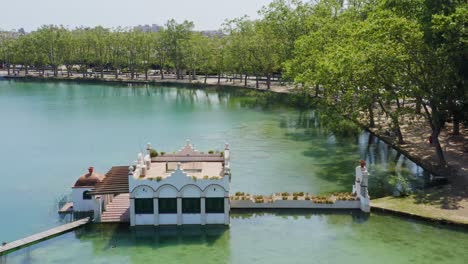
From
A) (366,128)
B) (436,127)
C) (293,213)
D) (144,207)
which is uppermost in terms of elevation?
(436,127)

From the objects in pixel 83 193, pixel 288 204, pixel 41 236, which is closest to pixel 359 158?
pixel 288 204

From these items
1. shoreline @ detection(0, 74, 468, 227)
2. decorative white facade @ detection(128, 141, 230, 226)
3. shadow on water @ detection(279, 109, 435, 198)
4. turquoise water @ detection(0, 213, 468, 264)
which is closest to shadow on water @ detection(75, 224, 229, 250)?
turquoise water @ detection(0, 213, 468, 264)

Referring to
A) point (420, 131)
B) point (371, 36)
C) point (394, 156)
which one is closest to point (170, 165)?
point (371, 36)

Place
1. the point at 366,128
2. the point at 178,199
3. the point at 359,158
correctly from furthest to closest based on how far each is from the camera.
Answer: the point at 366,128 < the point at 359,158 < the point at 178,199

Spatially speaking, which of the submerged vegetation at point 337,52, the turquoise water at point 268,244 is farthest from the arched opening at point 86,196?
the submerged vegetation at point 337,52

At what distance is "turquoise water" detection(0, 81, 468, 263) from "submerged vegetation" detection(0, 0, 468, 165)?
413 centimetres

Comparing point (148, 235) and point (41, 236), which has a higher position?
point (41, 236)

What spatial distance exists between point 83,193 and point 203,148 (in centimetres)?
1652

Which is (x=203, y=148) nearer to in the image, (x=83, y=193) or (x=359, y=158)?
(x=359, y=158)

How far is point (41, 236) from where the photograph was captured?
25578mm

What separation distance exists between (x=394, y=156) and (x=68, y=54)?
3154 inches

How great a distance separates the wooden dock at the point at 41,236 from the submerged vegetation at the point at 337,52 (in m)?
20.0

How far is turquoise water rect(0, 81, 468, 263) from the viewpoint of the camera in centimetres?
2523

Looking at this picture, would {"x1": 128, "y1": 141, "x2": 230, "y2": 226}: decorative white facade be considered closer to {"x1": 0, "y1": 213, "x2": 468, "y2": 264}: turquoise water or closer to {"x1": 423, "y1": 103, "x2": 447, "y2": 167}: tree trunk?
{"x1": 0, "y1": 213, "x2": 468, "y2": 264}: turquoise water
